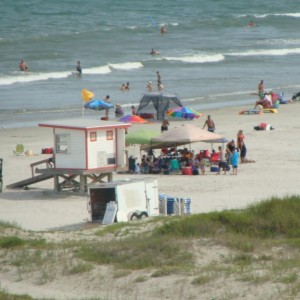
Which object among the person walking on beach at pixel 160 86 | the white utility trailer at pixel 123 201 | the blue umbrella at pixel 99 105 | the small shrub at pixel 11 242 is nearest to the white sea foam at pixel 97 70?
the person walking on beach at pixel 160 86

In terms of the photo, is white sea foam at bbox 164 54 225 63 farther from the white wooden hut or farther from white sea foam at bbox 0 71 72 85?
the white wooden hut

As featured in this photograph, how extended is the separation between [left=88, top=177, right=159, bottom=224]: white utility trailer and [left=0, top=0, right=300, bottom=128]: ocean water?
15.7m

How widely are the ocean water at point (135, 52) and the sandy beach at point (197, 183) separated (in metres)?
6.64

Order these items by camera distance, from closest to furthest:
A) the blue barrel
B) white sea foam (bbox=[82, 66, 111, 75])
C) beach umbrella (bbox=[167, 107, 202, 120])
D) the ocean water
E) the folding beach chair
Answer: the blue barrel → the folding beach chair → beach umbrella (bbox=[167, 107, 202, 120]) → the ocean water → white sea foam (bbox=[82, 66, 111, 75])

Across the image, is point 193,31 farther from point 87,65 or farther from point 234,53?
point 87,65

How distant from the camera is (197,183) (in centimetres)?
2319

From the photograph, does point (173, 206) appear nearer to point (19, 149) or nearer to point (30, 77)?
point (19, 149)

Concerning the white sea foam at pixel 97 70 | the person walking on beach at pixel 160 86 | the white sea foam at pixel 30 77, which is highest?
the white sea foam at pixel 97 70

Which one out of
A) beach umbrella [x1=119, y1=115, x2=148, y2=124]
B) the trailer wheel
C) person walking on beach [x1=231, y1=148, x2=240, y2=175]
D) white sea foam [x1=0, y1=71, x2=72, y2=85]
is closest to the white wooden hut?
person walking on beach [x1=231, y1=148, x2=240, y2=175]

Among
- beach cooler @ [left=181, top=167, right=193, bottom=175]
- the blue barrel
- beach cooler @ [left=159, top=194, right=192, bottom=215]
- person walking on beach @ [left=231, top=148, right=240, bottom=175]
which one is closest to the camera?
beach cooler @ [left=159, top=194, right=192, bottom=215]

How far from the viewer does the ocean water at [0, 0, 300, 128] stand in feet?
136

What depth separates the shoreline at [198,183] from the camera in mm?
20203

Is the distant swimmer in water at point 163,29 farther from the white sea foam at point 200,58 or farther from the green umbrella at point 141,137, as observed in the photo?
the green umbrella at point 141,137

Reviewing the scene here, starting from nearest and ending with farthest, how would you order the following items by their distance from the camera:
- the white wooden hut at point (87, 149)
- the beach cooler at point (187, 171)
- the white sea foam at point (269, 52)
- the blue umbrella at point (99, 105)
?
the white wooden hut at point (87, 149), the beach cooler at point (187, 171), the blue umbrella at point (99, 105), the white sea foam at point (269, 52)
